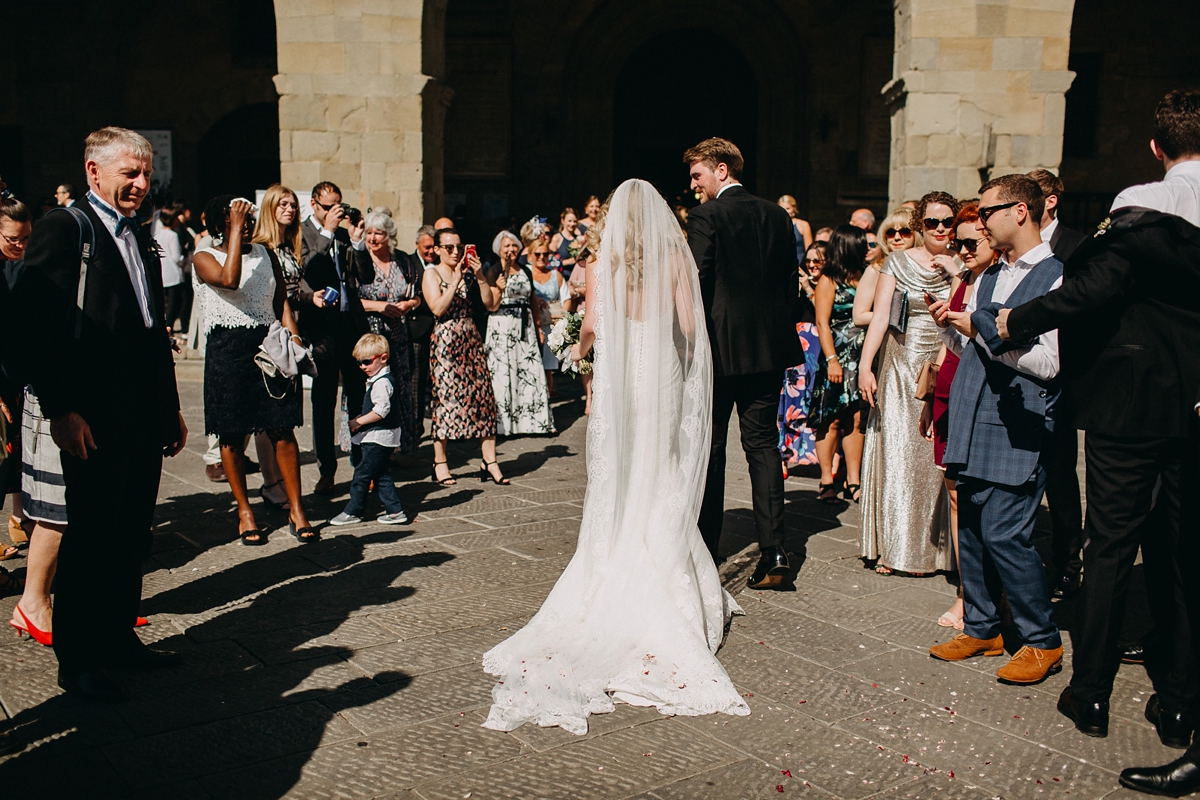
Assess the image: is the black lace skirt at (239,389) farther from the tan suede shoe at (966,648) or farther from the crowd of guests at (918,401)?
the tan suede shoe at (966,648)

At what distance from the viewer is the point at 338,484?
7.36 metres

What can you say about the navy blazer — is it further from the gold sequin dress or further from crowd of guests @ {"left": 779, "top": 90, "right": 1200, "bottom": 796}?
the gold sequin dress

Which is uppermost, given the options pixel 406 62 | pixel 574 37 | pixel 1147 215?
pixel 574 37

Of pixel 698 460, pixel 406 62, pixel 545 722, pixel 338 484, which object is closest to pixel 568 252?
pixel 406 62

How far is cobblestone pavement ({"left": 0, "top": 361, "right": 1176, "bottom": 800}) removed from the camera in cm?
317

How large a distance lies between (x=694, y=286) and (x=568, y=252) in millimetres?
7604

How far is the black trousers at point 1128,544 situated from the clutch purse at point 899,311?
185cm

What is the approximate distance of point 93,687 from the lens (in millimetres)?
3680

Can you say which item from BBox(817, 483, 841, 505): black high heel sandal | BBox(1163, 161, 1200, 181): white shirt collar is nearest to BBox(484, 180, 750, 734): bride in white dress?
BBox(1163, 161, 1200, 181): white shirt collar

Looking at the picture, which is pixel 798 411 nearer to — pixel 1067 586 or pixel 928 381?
pixel 1067 586

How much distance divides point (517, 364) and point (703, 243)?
13.5ft

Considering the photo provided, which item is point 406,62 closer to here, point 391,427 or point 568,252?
point 568,252

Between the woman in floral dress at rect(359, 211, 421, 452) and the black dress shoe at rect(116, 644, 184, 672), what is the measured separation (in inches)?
133

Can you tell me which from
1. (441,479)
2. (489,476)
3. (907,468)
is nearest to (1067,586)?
(907,468)
